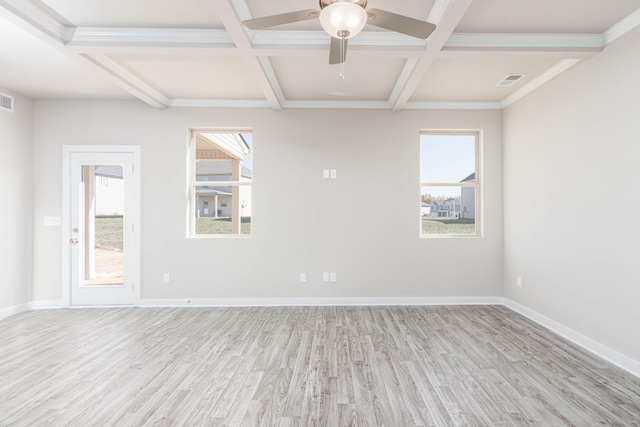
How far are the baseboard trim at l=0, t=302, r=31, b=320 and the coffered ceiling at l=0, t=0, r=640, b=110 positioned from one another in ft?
9.25

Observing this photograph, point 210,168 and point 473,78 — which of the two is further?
point 210,168

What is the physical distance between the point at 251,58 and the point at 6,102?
349cm

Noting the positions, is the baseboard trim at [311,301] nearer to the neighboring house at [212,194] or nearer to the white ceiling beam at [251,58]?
the neighboring house at [212,194]

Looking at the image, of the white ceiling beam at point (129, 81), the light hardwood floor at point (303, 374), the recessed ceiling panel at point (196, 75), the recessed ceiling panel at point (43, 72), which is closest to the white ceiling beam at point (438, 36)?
the recessed ceiling panel at point (196, 75)

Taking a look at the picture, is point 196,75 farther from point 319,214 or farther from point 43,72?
point 319,214

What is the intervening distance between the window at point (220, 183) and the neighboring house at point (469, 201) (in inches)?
125

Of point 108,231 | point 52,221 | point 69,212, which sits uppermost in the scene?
point 69,212

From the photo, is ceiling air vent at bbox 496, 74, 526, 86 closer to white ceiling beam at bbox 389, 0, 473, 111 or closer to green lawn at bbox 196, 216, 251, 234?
white ceiling beam at bbox 389, 0, 473, 111

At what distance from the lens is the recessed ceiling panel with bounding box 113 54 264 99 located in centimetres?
329

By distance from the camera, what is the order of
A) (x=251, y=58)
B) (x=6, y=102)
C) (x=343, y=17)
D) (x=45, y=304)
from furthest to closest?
(x=45, y=304)
(x=6, y=102)
(x=251, y=58)
(x=343, y=17)

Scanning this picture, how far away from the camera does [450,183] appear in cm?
482

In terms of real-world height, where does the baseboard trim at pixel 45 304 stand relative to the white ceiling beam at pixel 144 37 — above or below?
below

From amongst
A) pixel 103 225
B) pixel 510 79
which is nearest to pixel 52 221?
pixel 103 225

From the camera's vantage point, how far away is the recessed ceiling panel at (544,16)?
8.10 feet
